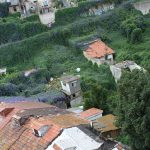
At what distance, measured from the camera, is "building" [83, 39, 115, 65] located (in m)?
42.3

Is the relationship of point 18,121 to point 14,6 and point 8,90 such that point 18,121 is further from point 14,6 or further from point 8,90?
point 14,6

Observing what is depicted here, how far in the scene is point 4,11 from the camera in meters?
50.4

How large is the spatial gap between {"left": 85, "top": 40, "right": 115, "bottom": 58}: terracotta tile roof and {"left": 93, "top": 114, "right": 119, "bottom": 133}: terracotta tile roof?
1393cm

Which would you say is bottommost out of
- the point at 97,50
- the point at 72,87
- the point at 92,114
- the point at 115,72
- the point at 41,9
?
the point at 72,87

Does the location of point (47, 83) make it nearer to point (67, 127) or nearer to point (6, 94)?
point (6, 94)

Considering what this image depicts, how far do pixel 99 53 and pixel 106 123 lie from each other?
50.0 feet

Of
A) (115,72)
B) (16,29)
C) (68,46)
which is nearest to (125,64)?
(115,72)

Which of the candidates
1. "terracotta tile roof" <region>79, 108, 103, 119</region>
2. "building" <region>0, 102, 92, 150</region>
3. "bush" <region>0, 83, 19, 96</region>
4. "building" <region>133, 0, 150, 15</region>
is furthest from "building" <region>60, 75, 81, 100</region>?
"building" <region>133, 0, 150, 15</region>

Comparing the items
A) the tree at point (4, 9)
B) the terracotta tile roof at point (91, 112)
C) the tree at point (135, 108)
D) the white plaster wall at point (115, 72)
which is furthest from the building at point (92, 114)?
the tree at point (4, 9)

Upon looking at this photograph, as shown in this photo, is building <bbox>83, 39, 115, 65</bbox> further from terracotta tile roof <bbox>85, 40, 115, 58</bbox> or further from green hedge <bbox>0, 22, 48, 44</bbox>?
green hedge <bbox>0, 22, 48, 44</bbox>

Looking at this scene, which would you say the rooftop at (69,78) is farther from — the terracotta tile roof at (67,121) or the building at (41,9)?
the terracotta tile roof at (67,121)

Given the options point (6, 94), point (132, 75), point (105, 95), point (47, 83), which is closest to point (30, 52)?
point (47, 83)

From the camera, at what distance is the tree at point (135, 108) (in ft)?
78.4

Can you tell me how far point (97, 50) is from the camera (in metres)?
43.1
